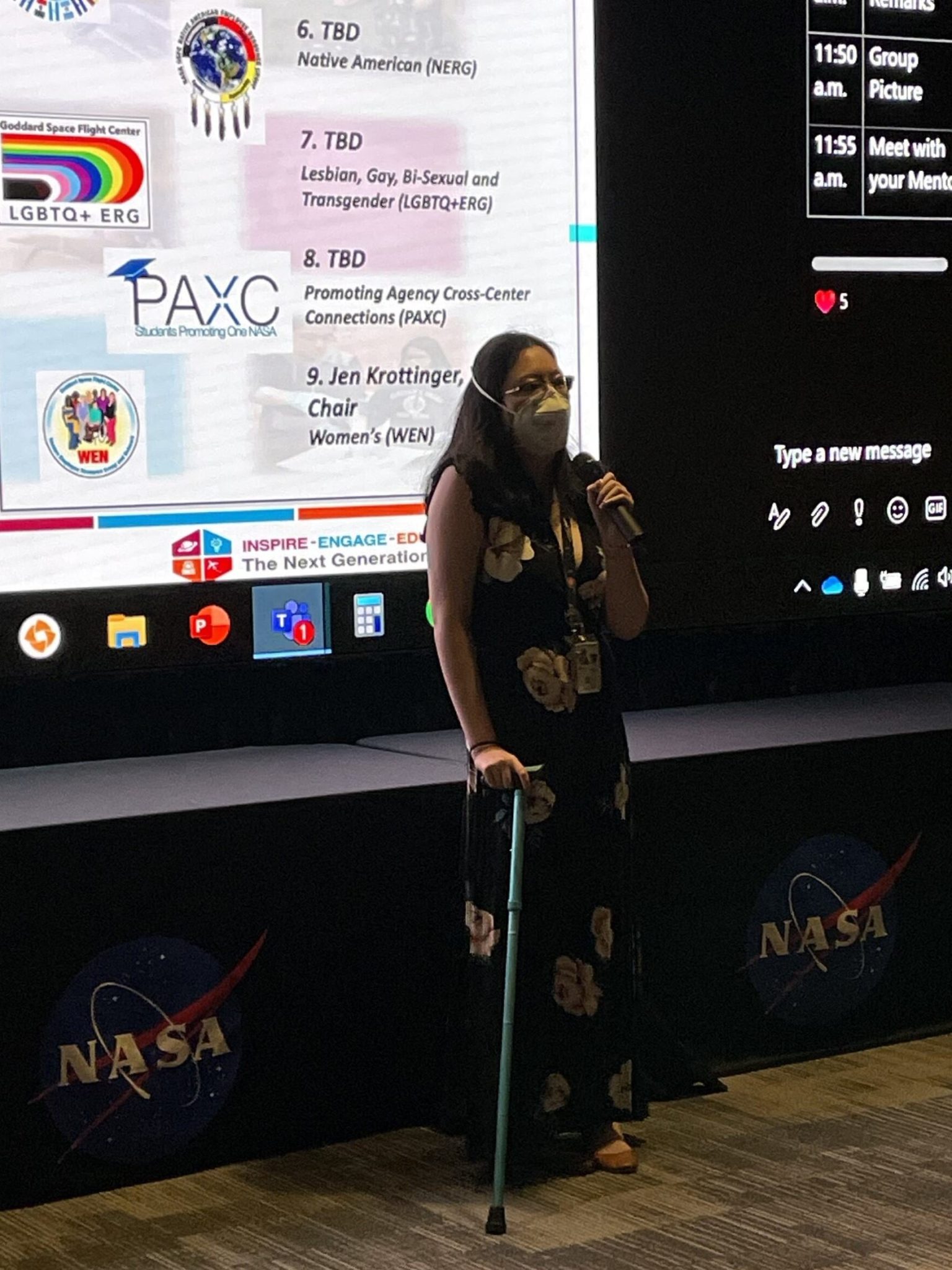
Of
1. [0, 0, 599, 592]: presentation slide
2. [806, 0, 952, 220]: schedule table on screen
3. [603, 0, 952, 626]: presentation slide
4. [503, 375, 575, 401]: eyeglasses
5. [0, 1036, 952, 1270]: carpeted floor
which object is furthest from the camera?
[806, 0, 952, 220]: schedule table on screen

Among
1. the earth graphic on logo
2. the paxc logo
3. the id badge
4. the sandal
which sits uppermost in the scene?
the earth graphic on logo

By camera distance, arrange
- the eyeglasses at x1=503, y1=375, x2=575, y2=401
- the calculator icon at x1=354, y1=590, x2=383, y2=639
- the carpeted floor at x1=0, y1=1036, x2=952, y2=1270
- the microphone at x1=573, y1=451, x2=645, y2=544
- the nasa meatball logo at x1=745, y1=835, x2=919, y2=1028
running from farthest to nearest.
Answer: the nasa meatball logo at x1=745, y1=835, x2=919, y2=1028 < the calculator icon at x1=354, y1=590, x2=383, y2=639 < the eyeglasses at x1=503, y1=375, x2=575, y2=401 < the microphone at x1=573, y1=451, x2=645, y2=544 < the carpeted floor at x1=0, y1=1036, x2=952, y2=1270

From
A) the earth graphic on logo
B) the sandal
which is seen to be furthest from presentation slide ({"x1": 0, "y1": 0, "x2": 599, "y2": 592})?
the sandal

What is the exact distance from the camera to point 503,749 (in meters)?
3.31

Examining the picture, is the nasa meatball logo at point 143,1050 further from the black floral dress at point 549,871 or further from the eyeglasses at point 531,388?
the eyeglasses at point 531,388

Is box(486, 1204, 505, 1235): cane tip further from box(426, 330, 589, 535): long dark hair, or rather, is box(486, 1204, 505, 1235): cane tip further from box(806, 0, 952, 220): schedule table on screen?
box(806, 0, 952, 220): schedule table on screen

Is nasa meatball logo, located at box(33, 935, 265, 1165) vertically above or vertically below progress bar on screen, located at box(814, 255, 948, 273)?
below

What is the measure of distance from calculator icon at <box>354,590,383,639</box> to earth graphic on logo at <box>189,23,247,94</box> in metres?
0.99

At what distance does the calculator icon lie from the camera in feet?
13.1

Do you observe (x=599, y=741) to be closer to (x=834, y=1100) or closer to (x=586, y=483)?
(x=586, y=483)

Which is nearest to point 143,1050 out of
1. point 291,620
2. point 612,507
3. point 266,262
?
point 291,620

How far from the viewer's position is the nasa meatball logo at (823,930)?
4117 mm

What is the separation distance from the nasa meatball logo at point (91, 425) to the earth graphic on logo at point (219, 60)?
1.94ft

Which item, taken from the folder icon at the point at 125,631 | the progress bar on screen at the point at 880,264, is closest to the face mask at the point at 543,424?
the folder icon at the point at 125,631
